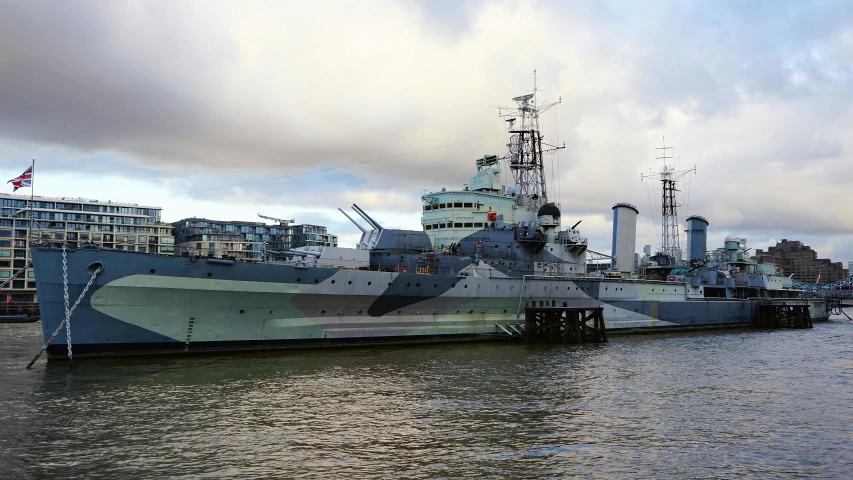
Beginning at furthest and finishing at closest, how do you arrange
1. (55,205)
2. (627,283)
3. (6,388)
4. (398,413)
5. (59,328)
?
1. (55,205)
2. (627,283)
3. (59,328)
4. (6,388)
5. (398,413)

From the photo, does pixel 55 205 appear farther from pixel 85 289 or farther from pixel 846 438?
pixel 846 438

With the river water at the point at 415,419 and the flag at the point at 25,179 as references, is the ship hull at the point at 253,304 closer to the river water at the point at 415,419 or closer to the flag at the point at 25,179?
the river water at the point at 415,419

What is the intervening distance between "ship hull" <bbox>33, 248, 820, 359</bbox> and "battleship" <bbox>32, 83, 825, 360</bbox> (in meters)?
0.04

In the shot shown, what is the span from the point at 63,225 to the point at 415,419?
6673 centimetres

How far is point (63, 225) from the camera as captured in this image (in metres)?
66.0

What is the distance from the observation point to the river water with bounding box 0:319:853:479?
32.6 ft

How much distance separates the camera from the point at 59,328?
18.0 m

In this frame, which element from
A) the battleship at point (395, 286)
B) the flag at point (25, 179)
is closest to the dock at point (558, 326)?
the battleship at point (395, 286)

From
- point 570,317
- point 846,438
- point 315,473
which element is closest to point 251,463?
point 315,473

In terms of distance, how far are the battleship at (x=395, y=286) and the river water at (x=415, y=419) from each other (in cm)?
133

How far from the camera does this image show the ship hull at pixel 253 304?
19.0m

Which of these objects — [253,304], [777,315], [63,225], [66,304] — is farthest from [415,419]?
[63,225]

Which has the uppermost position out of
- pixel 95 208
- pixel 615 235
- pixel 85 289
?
pixel 95 208

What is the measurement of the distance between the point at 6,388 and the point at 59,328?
316 centimetres
